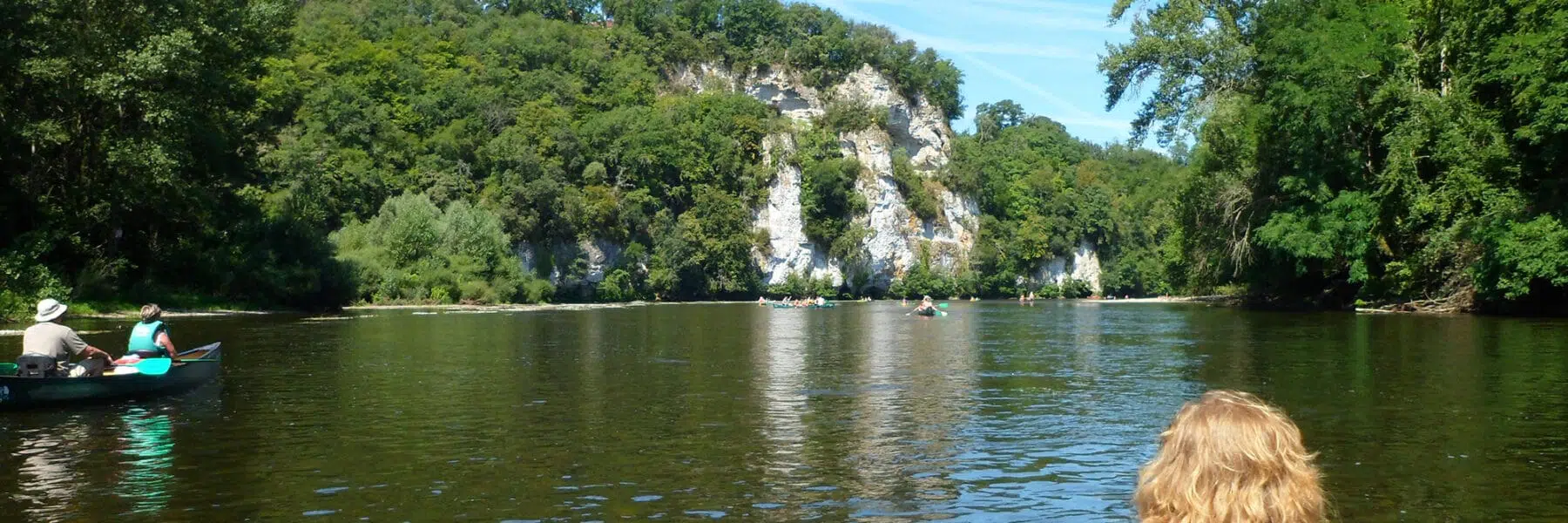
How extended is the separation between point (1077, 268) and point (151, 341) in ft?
378

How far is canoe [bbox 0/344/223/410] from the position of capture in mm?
17078

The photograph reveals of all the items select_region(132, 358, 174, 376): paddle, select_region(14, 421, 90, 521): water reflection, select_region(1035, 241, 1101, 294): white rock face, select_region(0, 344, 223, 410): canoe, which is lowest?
select_region(14, 421, 90, 521): water reflection

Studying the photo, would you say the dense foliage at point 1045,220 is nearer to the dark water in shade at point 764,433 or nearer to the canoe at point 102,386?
the dark water in shade at point 764,433

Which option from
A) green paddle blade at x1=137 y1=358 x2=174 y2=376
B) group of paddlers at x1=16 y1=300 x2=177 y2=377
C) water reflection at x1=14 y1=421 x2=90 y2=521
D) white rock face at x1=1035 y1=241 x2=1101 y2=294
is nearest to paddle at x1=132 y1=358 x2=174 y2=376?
green paddle blade at x1=137 y1=358 x2=174 y2=376

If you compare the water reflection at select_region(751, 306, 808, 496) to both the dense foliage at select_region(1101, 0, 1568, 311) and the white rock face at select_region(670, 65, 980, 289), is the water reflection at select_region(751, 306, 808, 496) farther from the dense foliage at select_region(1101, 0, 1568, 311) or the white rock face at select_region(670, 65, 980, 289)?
the white rock face at select_region(670, 65, 980, 289)

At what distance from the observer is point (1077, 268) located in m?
128

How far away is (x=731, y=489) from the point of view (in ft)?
39.2

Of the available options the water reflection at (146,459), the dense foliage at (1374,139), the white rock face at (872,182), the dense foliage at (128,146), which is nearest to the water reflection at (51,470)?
the water reflection at (146,459)

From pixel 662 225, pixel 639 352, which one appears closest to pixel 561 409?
pixel 639 352

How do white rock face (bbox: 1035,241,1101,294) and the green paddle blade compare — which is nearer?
the green paddle blade

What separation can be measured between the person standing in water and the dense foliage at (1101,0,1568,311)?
36.5 m

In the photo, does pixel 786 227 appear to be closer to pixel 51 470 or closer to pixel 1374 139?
pixel 1374 139

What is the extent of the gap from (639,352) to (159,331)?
12.0 metres

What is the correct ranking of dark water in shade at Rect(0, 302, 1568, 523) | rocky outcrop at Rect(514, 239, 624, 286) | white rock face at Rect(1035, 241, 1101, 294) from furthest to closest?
white rock face at Rect(1035, 241, 1101, 294)
rocky outcrop at Rect(514, 239, 624, 286)
dark water in shade at Rect(0, 302, 1568, 523)
